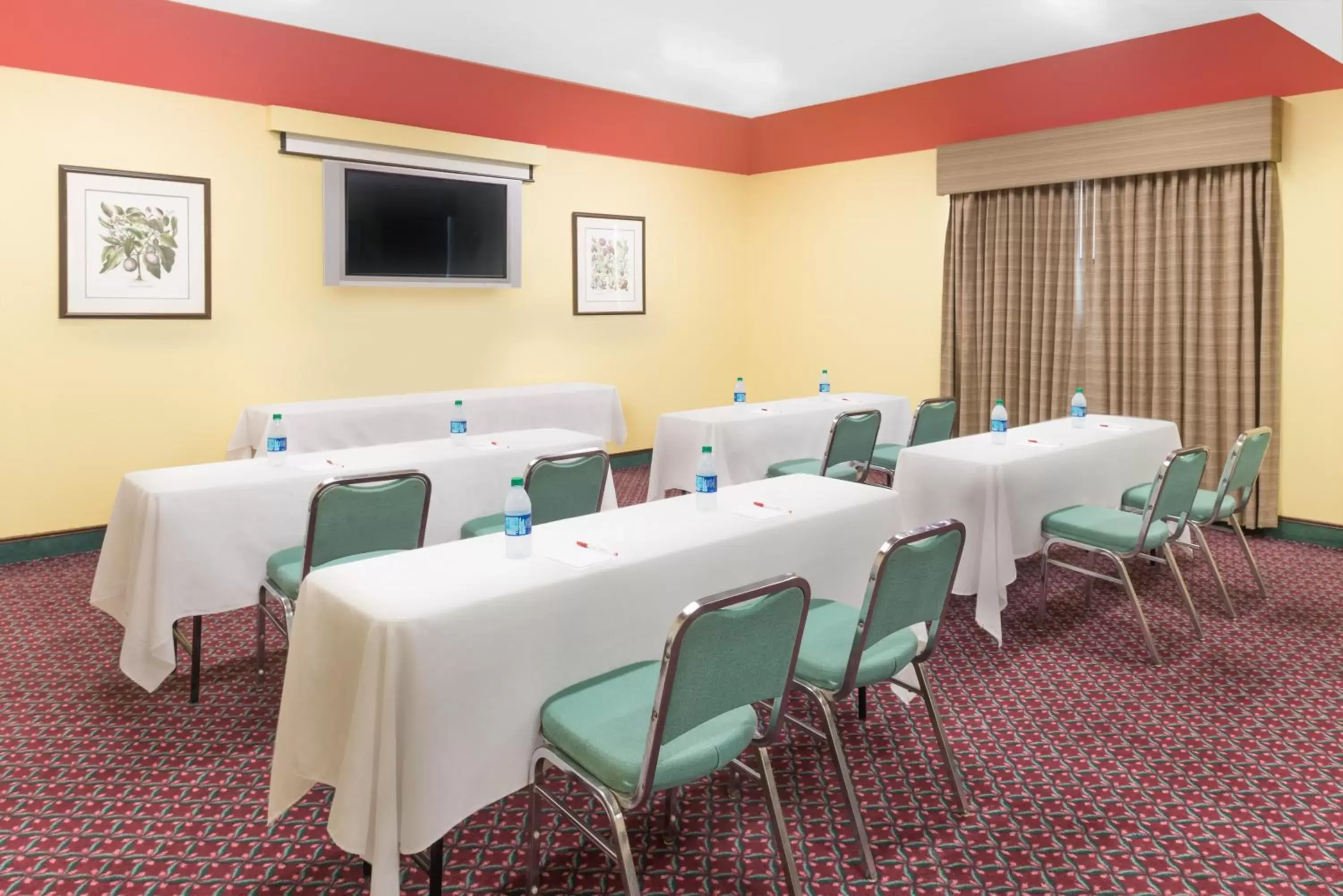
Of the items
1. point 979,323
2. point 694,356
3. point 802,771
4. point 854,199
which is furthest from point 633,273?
point 802,771

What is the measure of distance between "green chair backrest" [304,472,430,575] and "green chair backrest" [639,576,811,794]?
65.9 inches

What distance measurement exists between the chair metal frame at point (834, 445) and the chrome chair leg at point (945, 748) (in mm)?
2354

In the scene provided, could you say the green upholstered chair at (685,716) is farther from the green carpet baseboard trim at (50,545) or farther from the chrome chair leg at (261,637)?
the green carpet baseboard trim at (50,545)

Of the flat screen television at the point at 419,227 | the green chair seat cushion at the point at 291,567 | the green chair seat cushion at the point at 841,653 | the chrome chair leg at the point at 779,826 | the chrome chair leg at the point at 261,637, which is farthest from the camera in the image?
the flat screen television at the point at 419,227

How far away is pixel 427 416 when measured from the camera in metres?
6.06

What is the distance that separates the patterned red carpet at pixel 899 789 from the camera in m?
2.36

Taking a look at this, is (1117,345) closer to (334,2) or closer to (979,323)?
(979,323)

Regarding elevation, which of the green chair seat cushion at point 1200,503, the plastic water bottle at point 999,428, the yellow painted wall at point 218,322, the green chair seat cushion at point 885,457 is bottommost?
the green chair seat cushion at point 1200,503

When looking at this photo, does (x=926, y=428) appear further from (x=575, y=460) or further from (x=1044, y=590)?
(x=575, y=460)

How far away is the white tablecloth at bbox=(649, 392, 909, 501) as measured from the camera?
538 centimetres

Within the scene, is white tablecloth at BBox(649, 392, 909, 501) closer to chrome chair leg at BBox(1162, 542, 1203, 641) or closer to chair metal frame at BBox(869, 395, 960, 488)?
chair metal frame at BBox(869, 395, 960, 488)

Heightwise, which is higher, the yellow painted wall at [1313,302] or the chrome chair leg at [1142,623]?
the yellow painted wall at [1313,302]

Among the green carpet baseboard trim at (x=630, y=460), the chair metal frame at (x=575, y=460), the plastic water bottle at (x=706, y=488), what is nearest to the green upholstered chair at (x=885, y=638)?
the plastic water bottle at (x=706, y=488)

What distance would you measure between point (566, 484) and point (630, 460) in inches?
166
